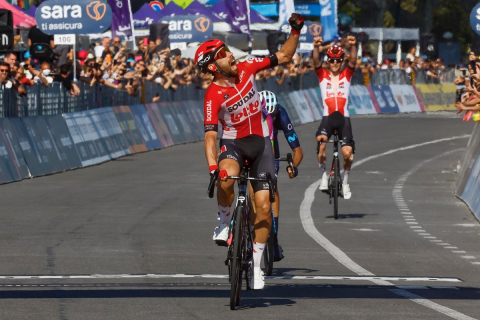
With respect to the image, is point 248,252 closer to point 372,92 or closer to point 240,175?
point 240,175

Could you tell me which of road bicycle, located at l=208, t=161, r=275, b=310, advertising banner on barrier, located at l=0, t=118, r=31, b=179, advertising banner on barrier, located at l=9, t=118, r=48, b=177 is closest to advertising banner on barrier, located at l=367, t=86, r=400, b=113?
advertising banner on barrier, located at l=9, t=118, r=48, b=177

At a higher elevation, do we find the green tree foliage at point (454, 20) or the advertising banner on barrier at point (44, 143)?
the advertising banner on barrier at point (44, 143)

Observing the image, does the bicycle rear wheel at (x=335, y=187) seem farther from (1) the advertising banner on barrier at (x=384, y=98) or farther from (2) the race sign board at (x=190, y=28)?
(1) the advertising banner on barrier at (x=384, y=98)

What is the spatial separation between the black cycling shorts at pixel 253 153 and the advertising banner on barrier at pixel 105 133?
15869 mm

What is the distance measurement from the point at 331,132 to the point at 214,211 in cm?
226

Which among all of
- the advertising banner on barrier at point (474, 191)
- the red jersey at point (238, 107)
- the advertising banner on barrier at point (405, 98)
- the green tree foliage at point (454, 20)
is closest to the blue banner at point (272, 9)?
the advertising banner on barrier at point (405, 98)

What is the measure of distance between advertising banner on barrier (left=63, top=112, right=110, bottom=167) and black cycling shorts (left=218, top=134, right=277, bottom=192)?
14.6 metres

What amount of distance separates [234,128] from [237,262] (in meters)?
1.36

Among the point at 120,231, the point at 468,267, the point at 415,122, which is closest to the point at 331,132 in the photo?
the point at 120,231

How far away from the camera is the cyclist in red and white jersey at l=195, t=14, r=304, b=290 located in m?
9.14

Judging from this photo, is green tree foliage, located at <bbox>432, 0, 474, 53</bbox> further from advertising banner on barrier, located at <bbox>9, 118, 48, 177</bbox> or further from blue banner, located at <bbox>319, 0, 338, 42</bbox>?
advertising banner on barrier, located at <bbox>9, 118, 48, 177</bbox>

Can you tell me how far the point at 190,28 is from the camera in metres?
38.7

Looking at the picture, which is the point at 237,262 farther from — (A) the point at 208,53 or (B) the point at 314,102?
(B) the point at 314,102

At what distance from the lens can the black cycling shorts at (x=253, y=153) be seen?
921 centimetres
